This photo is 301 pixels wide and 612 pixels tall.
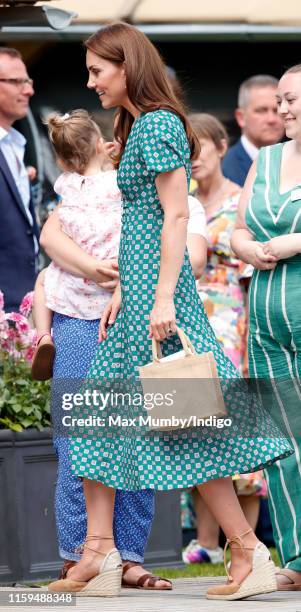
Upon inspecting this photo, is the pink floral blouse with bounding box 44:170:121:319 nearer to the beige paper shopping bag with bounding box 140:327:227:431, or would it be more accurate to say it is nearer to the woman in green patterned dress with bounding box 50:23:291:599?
the woman in green patterned dress with bounding box 50:23:291:599

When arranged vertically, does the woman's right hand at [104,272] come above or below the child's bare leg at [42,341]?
above

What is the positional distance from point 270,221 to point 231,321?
2014mm

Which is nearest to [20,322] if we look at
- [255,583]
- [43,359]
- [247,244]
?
[43,359]

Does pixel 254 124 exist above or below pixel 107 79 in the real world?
below

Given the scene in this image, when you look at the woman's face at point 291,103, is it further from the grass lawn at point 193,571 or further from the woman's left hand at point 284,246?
the grass lawn at point 193,571

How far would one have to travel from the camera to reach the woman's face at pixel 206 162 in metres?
7.47

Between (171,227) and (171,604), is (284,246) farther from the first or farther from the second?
(171,604)

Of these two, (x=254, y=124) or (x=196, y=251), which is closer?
(x=196, y=251)

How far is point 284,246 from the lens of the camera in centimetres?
541

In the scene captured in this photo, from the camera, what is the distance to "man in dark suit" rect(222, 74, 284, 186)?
849 centimetres

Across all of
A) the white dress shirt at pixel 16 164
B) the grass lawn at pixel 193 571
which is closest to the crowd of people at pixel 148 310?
the grass lawn at pixel 193 571

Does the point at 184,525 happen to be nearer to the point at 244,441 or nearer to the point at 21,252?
the point at 21,252

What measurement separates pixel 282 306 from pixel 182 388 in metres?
0.83

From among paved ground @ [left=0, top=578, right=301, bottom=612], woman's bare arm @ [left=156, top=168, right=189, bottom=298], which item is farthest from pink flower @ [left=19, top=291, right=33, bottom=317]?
woman's bare arm @ [left=156, top=168, right=189, bottom=298]
